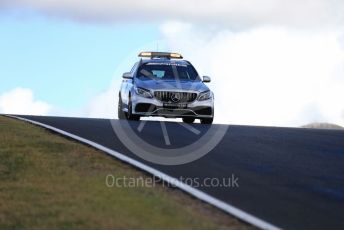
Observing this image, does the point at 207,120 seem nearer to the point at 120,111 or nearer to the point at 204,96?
the point at 204,96

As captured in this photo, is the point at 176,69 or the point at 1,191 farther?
the point at 176,69

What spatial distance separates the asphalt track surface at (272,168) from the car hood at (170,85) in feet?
8.47

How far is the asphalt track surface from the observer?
8.65m

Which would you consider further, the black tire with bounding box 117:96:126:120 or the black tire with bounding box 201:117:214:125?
the black tire with bounding box 117:96:126:120

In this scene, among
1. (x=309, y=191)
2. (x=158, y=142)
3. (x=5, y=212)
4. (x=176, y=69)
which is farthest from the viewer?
(x=176, y=69)

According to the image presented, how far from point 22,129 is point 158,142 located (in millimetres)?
3106

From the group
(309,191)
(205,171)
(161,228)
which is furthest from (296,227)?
(205,171)

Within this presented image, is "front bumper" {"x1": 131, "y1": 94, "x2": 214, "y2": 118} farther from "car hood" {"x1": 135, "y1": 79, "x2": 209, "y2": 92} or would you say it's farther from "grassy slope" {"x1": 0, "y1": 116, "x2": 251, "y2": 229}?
"grassy slope" {"x1": 0, "y1": 116, "x2": 251, "y2": 229}

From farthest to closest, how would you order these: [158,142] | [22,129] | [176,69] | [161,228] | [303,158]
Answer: [176,69] < [22,129] < [158,142] < [303,158] < [161,228]

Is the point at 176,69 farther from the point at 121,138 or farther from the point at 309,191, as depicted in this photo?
the point at 309,191

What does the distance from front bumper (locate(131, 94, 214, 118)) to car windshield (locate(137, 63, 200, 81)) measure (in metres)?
1.01

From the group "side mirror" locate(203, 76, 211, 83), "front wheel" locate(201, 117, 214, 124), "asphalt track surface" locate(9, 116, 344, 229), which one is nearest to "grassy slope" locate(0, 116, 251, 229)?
"asphalt track surface" locate(9, 116, 344, 229)

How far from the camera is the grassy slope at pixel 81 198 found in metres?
7.91

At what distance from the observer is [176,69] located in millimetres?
21875
